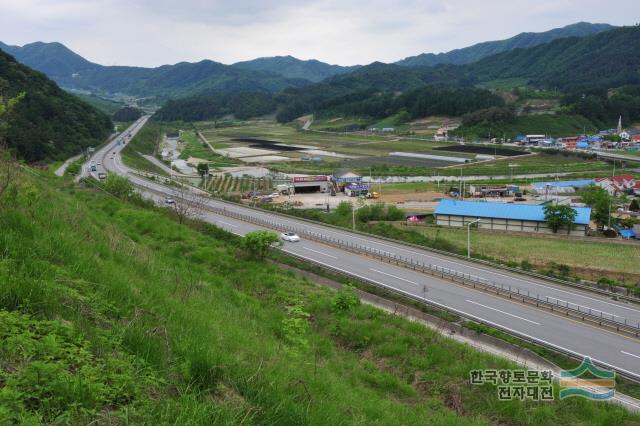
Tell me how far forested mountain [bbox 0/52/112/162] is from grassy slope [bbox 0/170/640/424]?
170 ft

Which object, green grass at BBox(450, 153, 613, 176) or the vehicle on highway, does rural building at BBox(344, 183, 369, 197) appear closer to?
green grass at BBox(450, 153, 613, 176)

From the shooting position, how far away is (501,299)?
2050cm

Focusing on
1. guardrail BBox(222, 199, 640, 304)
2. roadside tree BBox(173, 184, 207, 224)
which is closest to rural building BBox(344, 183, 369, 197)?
guardrail BBox(222, 199, 640, 304)

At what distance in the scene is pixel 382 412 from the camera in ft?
A: 20.8

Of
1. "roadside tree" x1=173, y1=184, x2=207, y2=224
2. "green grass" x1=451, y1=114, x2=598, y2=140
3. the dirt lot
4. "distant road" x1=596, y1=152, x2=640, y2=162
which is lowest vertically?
the dirt lot

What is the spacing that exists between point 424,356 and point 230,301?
5043mm

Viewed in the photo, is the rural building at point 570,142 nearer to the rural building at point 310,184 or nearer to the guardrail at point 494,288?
the rural building at point 310,184

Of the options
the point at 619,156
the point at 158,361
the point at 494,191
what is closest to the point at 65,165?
the point at 494,191

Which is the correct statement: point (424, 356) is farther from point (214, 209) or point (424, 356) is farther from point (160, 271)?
point (214, 209)

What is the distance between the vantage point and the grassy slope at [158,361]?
3.43m

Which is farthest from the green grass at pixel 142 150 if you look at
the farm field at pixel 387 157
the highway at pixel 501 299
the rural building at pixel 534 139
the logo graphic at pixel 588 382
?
the rural building at pixel 534 139

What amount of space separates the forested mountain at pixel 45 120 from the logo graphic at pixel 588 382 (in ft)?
179

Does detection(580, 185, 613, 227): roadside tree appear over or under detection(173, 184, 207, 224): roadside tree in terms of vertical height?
under

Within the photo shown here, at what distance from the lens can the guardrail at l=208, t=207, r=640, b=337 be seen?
17547 mm
